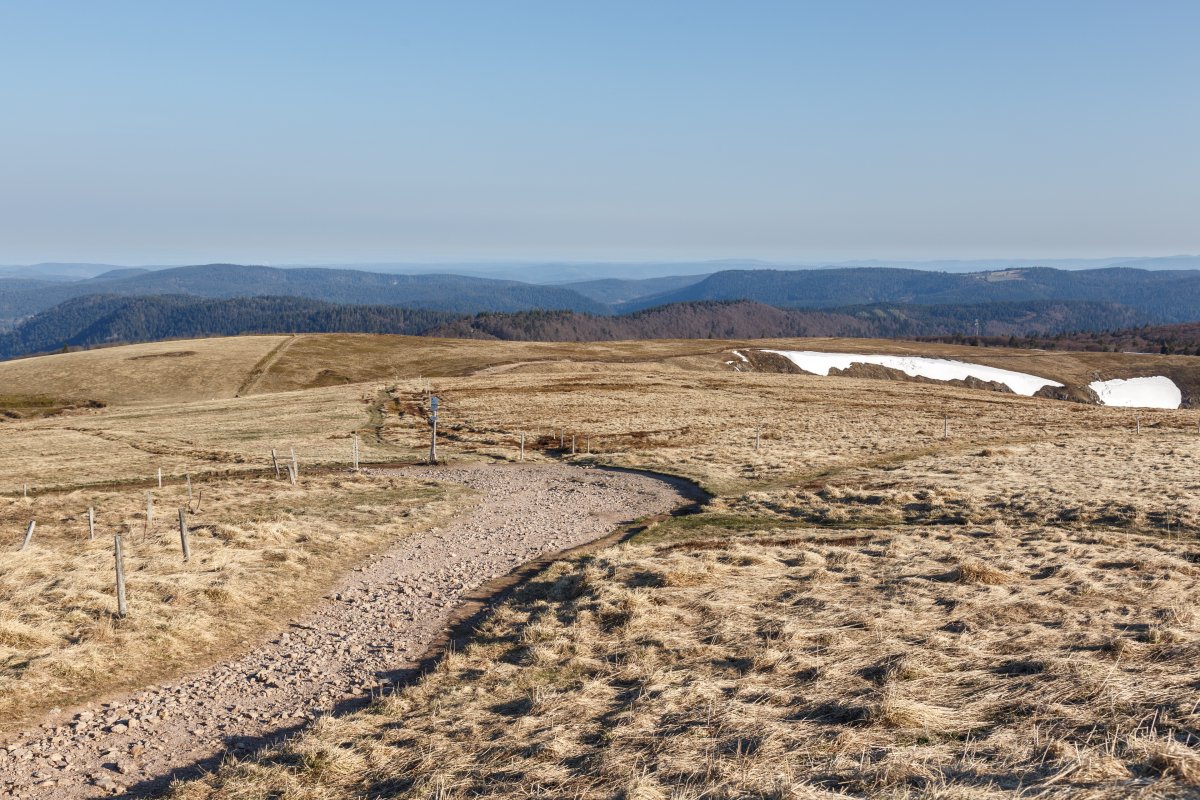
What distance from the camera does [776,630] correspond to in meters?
13.8

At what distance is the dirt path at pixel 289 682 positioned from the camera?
1056 centimetres

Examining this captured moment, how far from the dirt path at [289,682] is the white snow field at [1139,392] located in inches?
4195

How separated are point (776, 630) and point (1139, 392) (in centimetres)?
11712

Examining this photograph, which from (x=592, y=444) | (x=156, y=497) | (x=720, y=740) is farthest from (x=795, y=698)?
(x=592, y=444)

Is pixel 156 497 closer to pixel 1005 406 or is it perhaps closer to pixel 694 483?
pixel 694 483

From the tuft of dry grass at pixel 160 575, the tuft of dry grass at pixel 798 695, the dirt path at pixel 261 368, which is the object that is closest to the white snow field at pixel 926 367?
the dirt path at pixel 261 368

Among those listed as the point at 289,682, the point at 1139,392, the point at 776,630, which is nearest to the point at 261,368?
the point at 289,682

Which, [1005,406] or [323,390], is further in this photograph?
[323,390]

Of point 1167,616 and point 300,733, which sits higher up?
point 1167,616

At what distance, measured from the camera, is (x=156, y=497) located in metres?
29.8

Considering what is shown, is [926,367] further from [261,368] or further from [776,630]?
[776,630]

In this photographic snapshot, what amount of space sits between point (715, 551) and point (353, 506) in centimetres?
1387

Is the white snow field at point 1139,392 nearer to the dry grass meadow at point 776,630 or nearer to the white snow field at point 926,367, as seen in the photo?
the white snow field at point 926,367

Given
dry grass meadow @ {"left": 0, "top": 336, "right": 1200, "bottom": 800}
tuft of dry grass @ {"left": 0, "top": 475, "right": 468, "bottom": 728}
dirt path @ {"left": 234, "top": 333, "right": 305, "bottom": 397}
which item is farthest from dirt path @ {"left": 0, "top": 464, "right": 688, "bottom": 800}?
dirt path @ {"left": 234, "top": 333, "right": 305, "bottom": 397}
